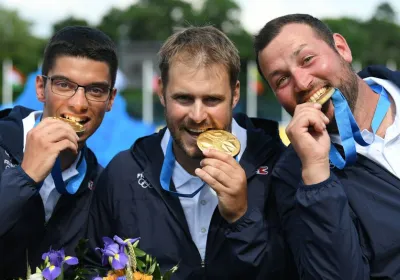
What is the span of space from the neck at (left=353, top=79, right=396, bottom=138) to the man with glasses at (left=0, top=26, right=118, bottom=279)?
1.83 meters

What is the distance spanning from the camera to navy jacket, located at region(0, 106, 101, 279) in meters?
3.79

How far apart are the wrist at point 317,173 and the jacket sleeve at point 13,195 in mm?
1685

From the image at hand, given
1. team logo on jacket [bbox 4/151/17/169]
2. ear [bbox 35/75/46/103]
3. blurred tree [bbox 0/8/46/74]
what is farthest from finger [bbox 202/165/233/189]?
blurred tree [bbox 0/8/46/74]

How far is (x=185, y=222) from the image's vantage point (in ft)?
13.6

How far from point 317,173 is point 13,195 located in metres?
1.83

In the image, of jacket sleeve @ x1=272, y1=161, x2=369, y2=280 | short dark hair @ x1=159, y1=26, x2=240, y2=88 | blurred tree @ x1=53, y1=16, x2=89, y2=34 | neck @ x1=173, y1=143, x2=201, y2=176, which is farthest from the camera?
blurred tree @ x1=53, y1=16, x2=89, y2=34

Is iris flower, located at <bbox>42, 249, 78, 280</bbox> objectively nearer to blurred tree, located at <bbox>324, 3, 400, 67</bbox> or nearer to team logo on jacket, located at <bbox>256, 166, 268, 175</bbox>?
team logo on jacket, located at <bbox>256, 166, 268, 175</bbox>

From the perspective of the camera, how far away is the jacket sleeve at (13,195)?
3.76 metres

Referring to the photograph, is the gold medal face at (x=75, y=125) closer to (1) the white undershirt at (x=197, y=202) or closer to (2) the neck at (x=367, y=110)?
(1) the white undershirt at (x=197, y=202)

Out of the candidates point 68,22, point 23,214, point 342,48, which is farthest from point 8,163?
point 68,22

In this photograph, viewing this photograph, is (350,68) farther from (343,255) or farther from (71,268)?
(71,268)

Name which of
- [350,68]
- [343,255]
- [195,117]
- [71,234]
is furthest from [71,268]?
[350,68]

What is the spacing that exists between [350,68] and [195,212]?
1.43m

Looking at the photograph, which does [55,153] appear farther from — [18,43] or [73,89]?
[18,43]
